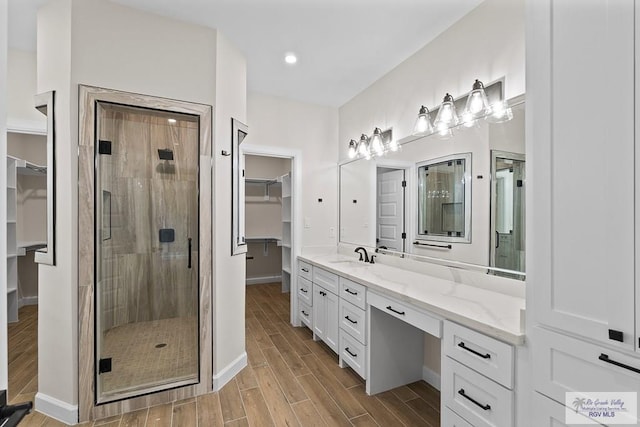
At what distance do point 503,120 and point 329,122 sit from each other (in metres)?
2.38

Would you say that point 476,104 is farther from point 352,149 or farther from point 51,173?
point 51,173

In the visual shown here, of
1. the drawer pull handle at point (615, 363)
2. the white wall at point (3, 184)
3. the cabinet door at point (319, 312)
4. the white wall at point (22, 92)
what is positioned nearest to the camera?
the white wall at point (3, 184)

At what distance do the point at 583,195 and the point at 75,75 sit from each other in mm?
2882

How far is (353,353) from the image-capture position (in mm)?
2488

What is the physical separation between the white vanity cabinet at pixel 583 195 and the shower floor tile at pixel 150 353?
7.61 feet

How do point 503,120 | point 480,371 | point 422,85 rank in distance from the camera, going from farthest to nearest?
point 422,85, point 503,120, point 480,371

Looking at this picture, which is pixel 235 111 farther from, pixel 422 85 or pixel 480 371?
pixel 480 371

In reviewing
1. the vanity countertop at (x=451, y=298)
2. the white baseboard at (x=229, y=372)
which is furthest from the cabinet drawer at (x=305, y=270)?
the white baseboard at (x=229, y=372)

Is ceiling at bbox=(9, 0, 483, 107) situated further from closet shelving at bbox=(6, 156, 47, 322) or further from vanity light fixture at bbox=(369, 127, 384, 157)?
closet shelving at bbox=(6, 156, 47, 322)

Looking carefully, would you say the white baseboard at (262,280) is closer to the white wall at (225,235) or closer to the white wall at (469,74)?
the white wall at (225,235)

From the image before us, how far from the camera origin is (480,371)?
1454mm

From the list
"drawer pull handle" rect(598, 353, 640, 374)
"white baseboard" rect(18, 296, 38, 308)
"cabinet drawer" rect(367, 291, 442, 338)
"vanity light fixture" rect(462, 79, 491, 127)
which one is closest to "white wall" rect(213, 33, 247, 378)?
"cabinet drawer" rect(367, 291, 442, 338)

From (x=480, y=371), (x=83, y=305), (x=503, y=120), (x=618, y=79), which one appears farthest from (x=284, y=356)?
(x=618, y=79)

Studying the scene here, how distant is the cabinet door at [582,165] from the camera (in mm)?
994
